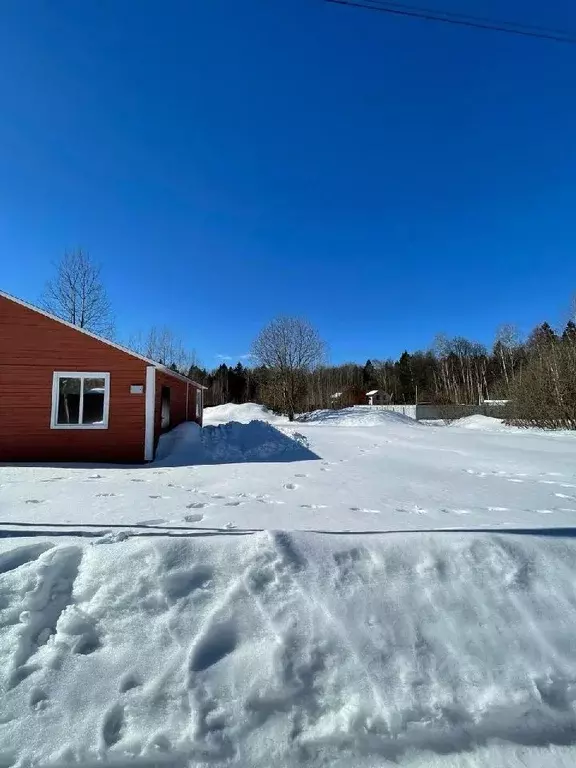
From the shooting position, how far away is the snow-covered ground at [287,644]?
1874 millimetres

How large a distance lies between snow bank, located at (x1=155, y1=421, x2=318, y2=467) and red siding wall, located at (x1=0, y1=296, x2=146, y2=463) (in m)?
1.06

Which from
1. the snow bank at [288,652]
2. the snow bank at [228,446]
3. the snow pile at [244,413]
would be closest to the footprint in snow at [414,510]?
the snow bank at [288,652]

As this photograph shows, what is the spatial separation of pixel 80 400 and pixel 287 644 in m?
8.83

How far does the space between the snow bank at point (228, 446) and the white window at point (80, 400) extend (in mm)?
1758

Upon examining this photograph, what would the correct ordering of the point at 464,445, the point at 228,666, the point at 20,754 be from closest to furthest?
the point at 20,754
the point at 228,666
the point at 464,445

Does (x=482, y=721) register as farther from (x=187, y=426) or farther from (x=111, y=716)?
(x=187, y=426)

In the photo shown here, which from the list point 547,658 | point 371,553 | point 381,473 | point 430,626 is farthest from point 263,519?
point 381,473

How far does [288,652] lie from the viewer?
2.26 meters

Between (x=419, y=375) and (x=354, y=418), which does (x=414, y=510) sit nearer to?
(x=354, y=418)

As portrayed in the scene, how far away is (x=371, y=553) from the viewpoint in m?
3.00

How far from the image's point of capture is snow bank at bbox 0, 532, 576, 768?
73.6 inches

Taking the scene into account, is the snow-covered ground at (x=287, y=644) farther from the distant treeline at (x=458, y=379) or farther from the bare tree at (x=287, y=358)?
the bare tree at (x=287, y=358)

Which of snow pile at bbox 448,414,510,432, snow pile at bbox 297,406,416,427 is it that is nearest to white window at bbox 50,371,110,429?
snow pile at bbox 297,406,416,427

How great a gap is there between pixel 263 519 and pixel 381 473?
12.5 ft
